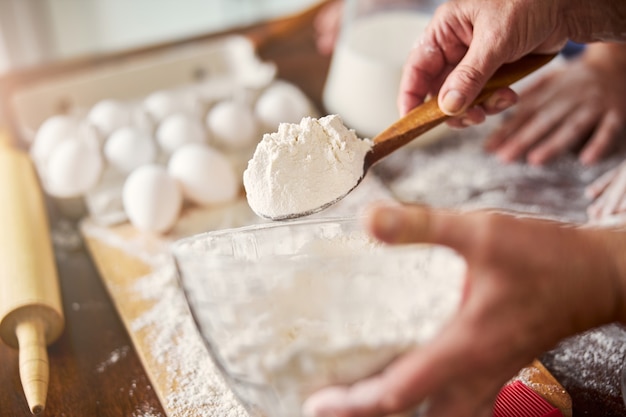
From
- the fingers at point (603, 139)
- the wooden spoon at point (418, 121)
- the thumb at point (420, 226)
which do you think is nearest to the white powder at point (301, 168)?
the wooden spoon at point (418, 121)

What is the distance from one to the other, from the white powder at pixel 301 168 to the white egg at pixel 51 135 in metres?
0.52

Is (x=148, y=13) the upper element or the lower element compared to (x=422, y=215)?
lower

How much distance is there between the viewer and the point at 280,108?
1.11m

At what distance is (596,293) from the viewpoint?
0.46 meters

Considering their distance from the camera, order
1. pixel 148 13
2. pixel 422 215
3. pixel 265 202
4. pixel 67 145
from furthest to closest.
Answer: pixel 148 13 < pixel 67 145 < pixel 265 202 < pixel 422 215

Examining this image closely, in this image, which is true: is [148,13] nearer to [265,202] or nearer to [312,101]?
[312,101]

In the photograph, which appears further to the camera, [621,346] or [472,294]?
[621,346]

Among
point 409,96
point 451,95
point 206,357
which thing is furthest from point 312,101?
point 206,357

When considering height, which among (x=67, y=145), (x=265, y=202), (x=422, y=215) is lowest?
(x=67, y=145)

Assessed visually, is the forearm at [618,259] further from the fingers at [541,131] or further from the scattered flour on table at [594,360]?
the fingers at [541,131]

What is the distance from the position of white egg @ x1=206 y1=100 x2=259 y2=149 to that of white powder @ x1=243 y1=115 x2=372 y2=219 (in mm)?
410

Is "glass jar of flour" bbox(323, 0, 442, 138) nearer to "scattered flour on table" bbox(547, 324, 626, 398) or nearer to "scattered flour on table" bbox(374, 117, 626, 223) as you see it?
"scattered flour on table" bbox(374, 117, 626, 223)

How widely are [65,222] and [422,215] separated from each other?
2.56 feet

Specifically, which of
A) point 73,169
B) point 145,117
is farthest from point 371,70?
point 73,169
